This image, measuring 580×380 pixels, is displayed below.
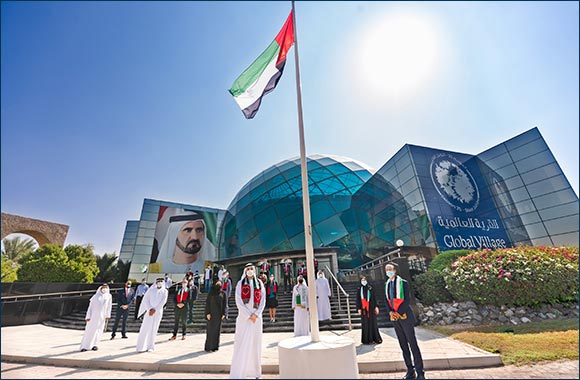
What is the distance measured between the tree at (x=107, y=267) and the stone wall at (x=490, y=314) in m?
32.8

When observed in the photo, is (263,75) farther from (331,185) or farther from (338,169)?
(338,169)

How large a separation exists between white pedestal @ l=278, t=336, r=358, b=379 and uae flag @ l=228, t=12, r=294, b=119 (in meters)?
4.66

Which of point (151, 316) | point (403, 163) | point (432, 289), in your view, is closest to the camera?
point (151, 316)

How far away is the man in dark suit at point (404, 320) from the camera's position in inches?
163

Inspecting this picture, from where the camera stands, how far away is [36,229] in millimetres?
22844

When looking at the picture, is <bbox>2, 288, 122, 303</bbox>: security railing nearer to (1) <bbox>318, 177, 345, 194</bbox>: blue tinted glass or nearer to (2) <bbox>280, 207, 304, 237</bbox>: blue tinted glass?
(2) <bbox>280, 207, 304, 237</bbox>: blue tinted glass

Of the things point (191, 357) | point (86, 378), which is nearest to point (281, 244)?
point (191, 357)

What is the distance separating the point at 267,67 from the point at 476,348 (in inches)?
290

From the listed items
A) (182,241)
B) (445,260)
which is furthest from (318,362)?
(182,241)

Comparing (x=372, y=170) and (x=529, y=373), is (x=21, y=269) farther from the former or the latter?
(x=372, y=170)

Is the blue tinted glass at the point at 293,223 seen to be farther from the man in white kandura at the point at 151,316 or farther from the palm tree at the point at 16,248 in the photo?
the palm tree at the point at 16,248

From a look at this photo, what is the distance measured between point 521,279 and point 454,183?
27.6 ft

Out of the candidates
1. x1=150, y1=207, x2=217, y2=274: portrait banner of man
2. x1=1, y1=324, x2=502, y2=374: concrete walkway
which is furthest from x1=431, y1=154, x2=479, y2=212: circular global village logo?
x1=150, y1=207, x2=217, y2=274: portrait banner of man

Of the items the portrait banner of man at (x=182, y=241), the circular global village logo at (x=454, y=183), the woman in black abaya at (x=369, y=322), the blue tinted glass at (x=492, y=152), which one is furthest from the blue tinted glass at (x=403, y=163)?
the portrait banner of man at (x=182, y=241)
